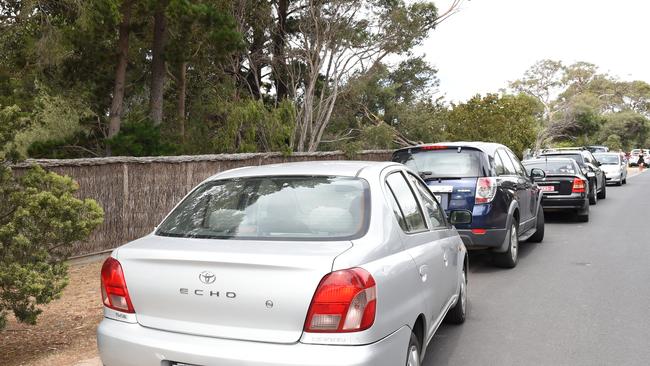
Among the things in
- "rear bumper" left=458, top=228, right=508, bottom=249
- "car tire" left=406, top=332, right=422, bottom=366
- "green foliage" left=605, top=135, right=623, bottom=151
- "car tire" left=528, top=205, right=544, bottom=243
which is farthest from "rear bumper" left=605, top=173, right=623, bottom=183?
"green foliage" left=605, top=135, right=623, bottom=151

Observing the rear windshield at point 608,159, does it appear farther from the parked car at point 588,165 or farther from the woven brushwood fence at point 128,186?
the woven brushwood fence at point 128,186

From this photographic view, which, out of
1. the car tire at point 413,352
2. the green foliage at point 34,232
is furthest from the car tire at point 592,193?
the green foliage at point 34,232

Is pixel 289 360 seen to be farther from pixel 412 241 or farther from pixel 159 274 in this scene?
pixel 412 241

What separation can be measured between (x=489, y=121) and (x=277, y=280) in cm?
2222

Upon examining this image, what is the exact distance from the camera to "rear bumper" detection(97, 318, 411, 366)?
2910mm

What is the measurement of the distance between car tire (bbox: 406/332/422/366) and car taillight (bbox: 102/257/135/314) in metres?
1.65

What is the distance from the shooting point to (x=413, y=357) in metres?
3.65

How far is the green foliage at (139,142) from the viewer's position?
13.7m

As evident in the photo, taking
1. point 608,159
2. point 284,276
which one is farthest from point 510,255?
point 608,159

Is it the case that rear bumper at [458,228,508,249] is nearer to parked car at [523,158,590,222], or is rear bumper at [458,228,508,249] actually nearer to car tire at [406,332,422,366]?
car tire at [406,332,422,366]

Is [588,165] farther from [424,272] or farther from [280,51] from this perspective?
[424,272]

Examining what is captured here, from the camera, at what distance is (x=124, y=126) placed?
14.3 m

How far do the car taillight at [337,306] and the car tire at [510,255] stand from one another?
5.69m

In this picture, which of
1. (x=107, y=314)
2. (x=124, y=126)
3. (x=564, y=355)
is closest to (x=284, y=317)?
(x=107, y=314)
